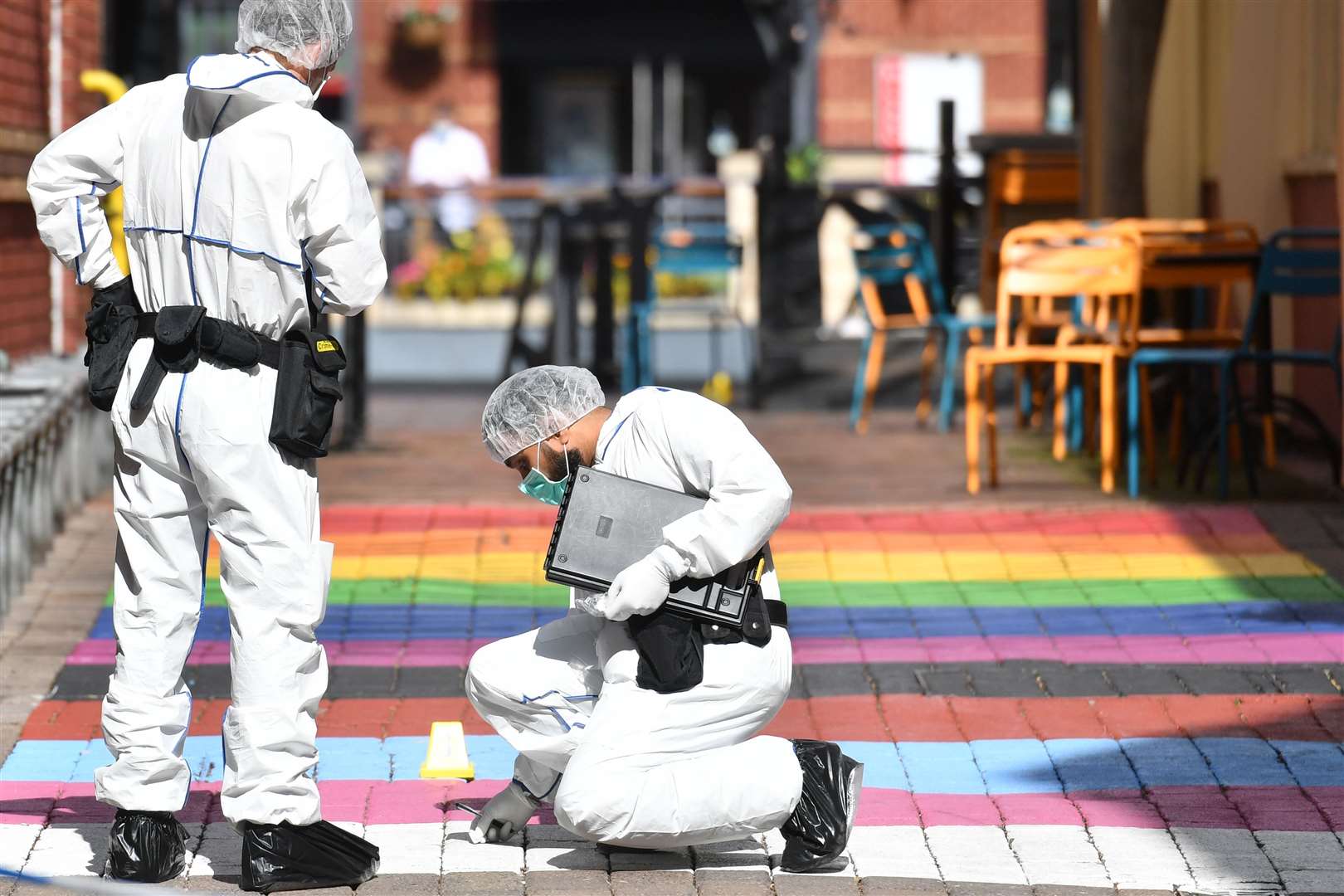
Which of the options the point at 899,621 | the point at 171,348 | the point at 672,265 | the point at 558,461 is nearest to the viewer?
the point at 171,348

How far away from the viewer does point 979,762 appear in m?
5.43

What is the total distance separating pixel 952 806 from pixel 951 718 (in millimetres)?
838

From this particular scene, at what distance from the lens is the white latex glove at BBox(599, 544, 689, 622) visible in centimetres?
437

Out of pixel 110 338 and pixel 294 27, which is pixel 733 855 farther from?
pixel 294 27

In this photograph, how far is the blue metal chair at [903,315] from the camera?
11797 mm

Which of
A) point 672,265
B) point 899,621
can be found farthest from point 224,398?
point 672,265

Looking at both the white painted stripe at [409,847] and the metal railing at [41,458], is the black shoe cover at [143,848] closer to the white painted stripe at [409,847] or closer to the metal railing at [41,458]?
the white painted stripe at [409,847]

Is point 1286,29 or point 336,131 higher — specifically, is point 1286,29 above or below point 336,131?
above

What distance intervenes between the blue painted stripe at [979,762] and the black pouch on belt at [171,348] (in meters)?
1.38

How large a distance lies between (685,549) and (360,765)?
4.78 feet

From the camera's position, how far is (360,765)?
5.40m

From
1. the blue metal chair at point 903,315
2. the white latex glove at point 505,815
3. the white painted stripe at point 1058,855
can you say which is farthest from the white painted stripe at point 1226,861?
the blue metal chair at point 903,315

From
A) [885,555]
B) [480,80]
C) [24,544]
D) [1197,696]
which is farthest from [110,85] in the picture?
[480,80]

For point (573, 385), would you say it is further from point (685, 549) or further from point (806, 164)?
point (806, 164)
